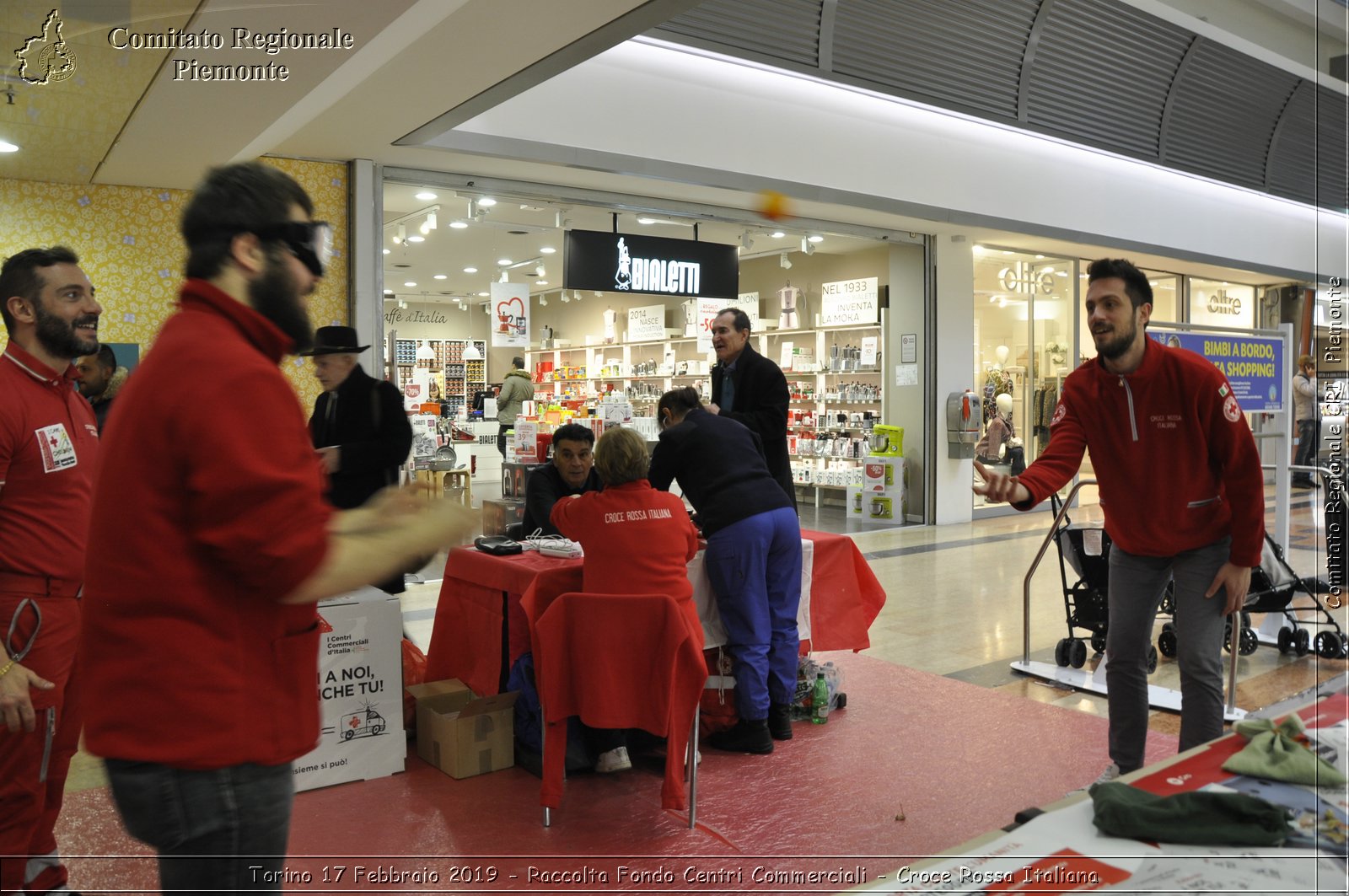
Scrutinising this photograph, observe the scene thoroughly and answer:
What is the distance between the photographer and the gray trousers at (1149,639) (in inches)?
115

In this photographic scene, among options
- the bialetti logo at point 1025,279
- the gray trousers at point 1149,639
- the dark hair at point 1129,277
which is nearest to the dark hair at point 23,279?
the dark hair at point 1129,277

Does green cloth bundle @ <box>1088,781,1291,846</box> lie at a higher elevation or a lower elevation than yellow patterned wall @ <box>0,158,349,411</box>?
lower

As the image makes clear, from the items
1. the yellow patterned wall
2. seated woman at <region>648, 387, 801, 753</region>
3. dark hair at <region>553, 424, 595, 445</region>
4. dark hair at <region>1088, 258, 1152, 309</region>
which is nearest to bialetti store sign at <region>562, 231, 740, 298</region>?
the yellow patterned wall

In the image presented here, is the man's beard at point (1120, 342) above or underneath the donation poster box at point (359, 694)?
above

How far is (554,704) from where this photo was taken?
308cm

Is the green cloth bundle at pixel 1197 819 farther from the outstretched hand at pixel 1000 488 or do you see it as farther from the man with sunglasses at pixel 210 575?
the outstretched hand at pixel 1000 488

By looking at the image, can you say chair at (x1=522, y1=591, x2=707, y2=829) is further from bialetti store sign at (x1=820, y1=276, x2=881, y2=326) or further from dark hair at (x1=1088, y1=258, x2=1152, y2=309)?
bialetti store sign at (x1=820, y1=276, x2=881, y2=326)

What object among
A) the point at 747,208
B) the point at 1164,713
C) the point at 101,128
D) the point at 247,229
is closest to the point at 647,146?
the point at 747,208

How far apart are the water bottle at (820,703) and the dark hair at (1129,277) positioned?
215cm

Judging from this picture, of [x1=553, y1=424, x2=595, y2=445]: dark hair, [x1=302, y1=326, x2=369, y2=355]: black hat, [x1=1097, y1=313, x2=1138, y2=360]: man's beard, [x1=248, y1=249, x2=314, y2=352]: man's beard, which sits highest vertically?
[x1=302, y1=326, x2=369, y2=355]: black hat

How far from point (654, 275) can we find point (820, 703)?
5329 mm

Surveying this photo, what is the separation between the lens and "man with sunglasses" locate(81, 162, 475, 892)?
3.87 ft

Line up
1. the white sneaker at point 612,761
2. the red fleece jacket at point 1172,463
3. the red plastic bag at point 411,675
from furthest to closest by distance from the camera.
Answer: the red plastic bag at point 411,675 → the white sneaker at point 612,761 → the red fleece jacket at point 1172,463

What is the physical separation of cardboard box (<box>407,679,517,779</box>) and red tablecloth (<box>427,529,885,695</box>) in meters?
0.11
